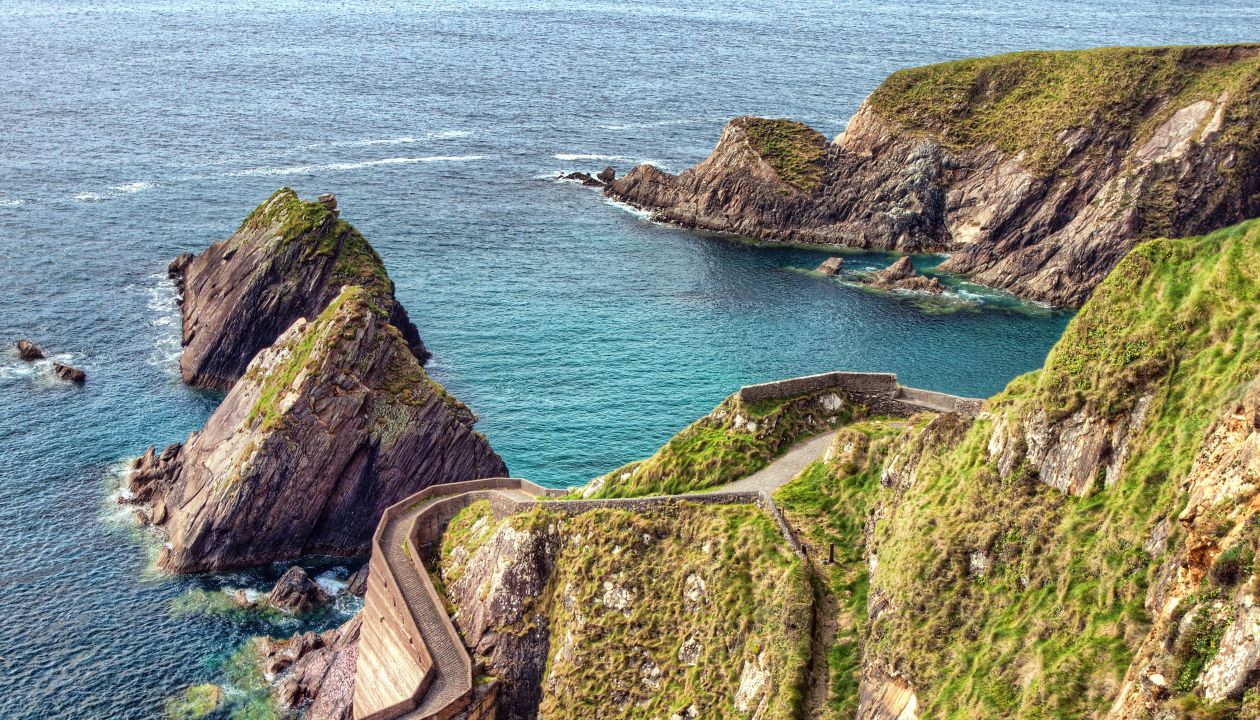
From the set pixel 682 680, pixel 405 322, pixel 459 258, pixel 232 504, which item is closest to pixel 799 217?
pixel 459 258

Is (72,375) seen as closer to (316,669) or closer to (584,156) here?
(316,669)

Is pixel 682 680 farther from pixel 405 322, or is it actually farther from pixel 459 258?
pixel 459 258

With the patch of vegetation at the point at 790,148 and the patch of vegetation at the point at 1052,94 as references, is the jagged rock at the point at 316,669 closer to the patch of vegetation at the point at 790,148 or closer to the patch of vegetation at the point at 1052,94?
the patch of vegetation at the point at 790,148

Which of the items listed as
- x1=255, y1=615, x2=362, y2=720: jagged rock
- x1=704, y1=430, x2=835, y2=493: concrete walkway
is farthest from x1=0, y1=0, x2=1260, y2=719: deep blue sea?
x1=704, y1=430, x2=835, y2=493: concrete walkway

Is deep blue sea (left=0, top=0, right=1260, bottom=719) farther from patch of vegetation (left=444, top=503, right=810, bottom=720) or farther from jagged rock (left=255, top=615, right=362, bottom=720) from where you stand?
patch of vegetation (left=444, top=503, right=810, bottom=720)

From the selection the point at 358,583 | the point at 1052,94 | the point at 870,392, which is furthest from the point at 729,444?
the point at 1052,94
